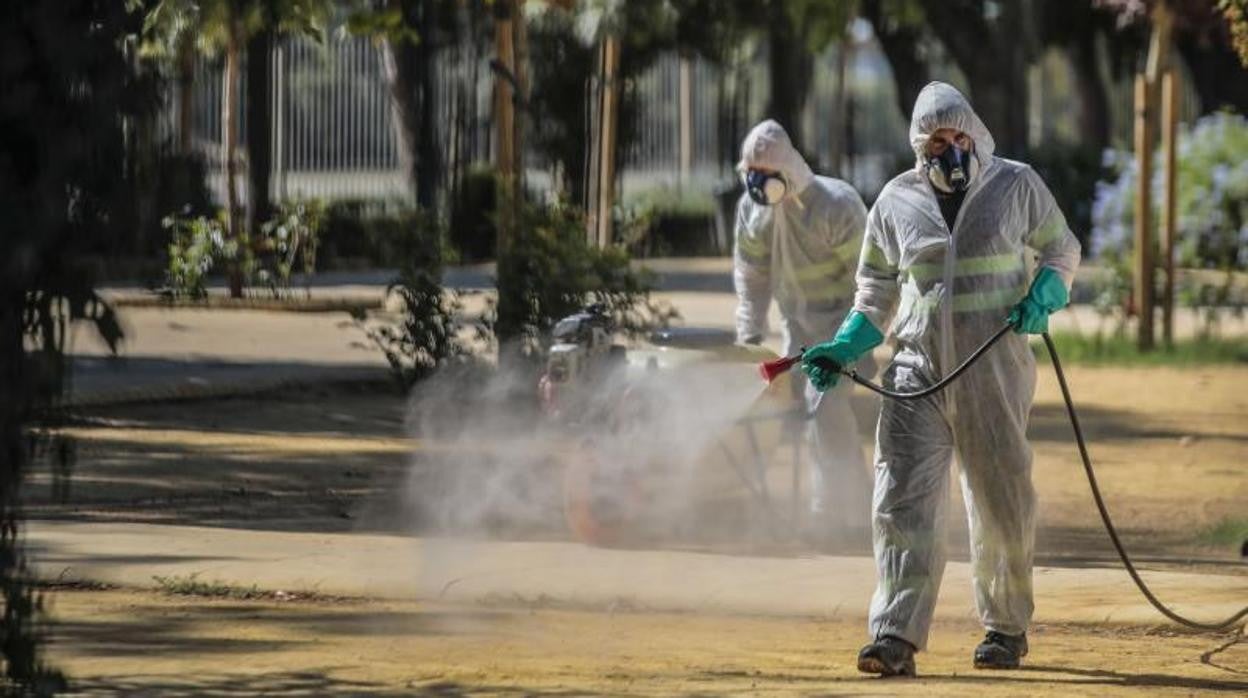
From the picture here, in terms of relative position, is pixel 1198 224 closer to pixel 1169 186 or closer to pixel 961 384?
pixel 1169 186

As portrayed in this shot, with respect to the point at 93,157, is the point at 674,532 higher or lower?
lower

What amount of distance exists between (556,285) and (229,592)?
6.47 meters

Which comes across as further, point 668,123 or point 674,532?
point 668,123

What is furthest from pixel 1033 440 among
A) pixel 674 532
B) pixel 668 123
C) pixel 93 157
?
pixel 668 123

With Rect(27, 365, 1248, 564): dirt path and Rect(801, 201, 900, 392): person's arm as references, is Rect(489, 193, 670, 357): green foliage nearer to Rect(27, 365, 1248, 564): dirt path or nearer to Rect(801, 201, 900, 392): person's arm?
Rect(27, 365, 1248, 564): dirt path

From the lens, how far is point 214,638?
9195 mm

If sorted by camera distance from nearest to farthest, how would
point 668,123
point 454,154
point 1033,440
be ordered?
point 1033,440 → point 454,154 → point 668,123

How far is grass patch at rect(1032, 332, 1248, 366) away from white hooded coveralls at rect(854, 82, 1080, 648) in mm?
11616

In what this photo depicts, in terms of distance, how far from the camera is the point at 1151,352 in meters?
20.6

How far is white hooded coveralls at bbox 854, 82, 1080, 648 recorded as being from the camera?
28.1 feet

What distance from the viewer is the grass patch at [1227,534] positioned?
12180 millimetres

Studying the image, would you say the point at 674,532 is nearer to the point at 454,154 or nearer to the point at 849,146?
the point at 454,154

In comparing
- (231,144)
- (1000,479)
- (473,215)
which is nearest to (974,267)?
(1000,479)

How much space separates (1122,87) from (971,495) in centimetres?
3888
